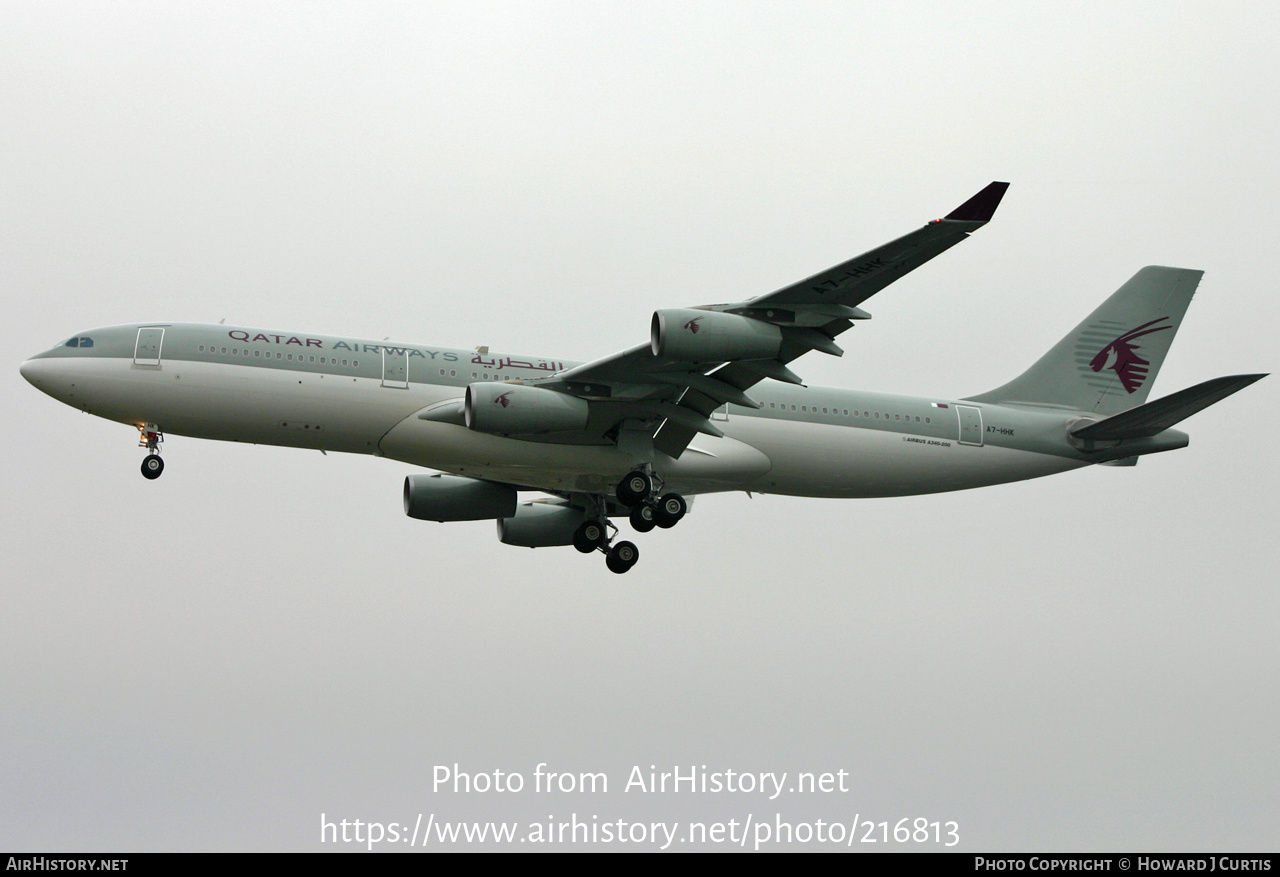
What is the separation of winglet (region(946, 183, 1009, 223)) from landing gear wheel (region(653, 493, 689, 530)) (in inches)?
442

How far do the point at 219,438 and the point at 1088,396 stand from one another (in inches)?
898

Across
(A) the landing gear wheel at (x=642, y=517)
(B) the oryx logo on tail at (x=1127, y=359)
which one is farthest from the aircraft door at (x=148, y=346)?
(B) the oryx logo on tail at (x=1127, y=359)

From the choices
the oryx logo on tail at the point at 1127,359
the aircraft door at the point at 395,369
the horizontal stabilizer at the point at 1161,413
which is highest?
the oryx logo on tail at the point at 1127,359

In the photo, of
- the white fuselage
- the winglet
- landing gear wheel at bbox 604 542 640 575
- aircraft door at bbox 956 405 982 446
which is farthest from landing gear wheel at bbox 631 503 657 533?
the winglet

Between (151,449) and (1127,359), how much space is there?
25.7 meters

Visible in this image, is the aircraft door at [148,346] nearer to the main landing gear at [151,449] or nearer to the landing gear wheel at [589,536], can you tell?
the main landing gear at [151,449]

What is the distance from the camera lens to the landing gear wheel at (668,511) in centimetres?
3169

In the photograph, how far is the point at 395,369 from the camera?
29.5m

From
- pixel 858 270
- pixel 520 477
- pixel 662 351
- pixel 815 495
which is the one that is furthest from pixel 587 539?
pixel 858 270

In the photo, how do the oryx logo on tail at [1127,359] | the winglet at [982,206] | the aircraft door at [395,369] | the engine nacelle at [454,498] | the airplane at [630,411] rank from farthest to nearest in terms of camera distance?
the oryx logo on tail at [1127,359], the engine nacelle at [454,498], the aircraft door at [395,369], the airplane at [630,411], the winglet at [982,206]

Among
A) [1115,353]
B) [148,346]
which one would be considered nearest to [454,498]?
[148,346]

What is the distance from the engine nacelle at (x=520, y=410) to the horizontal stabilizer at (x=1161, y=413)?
13.7m

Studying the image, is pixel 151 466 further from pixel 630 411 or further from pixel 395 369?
pixel 630 411

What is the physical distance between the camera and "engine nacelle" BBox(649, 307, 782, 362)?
86.4ft
